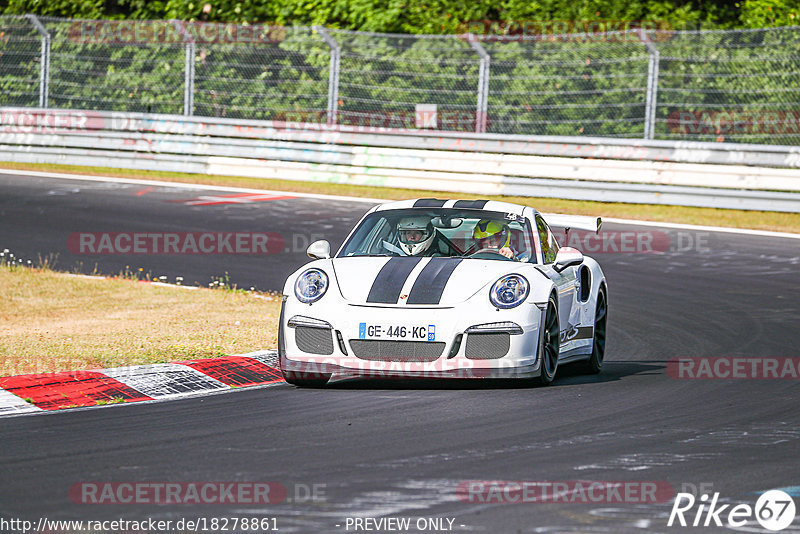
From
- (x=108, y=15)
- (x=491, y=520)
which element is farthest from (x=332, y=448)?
(x=108, y=15)

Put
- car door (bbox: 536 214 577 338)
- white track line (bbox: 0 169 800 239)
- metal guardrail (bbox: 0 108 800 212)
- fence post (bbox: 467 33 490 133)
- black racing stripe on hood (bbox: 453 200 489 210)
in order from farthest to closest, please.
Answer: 1. fence post (bbox: 467 33 490 133)
2. metal guardrail (bbox: 0 108 800 212)
3. white track line (bbox: 0 169 800 239)
4. black racing stripe on hood (bbox: 453 200 489 210)
5. car door (bbox: 536 214 577 338)

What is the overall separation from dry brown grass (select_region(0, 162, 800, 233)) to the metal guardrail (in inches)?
6.9

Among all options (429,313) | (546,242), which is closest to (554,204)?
(546,242)

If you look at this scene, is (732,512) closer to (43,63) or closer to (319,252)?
(319,252)

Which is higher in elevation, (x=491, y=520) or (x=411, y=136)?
(x=411, y=136)

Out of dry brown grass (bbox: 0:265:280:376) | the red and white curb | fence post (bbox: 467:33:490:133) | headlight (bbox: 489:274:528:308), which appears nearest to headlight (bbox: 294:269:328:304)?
the red and white curb

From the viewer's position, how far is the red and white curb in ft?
25.6

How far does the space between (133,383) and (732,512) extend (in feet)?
14.0

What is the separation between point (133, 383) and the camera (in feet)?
27.5

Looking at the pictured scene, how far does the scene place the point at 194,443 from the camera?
6.57m

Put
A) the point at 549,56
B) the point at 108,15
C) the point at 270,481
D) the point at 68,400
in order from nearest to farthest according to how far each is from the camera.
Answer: the point at 270,481 < the point at 68,400 < the point at 549,56 < the point at 108,15

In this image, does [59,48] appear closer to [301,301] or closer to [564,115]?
[564,115]

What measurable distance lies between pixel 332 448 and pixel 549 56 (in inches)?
646

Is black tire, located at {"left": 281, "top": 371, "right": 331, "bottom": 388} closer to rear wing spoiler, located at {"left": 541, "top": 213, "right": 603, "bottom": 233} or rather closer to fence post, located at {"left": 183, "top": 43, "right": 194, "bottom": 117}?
rear wing spoiler, located at {"left": 541, "top": 213, "right": 603, "bottom": 233}
